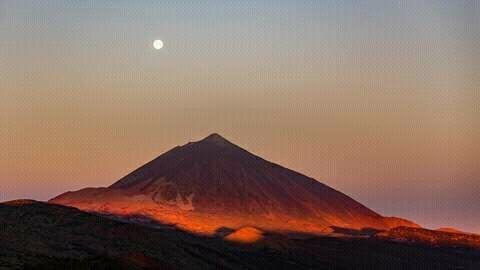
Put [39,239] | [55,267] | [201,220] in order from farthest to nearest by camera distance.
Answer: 1. [201,220]
2. [39,239]
3. [55,267]

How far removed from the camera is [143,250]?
271ft

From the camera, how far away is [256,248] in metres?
110

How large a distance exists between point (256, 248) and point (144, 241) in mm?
27901

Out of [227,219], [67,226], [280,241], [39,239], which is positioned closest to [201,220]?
[227,219]

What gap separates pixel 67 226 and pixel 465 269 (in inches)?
2731

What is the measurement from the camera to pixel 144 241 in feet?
283

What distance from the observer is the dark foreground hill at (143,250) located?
208 ft

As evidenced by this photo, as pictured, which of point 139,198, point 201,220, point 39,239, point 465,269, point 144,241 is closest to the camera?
point 39,239

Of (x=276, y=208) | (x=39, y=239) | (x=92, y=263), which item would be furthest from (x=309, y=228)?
(x=92, y=263)

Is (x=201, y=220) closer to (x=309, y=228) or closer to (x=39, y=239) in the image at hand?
(x=309, y=228)

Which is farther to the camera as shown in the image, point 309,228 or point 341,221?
point 341,221

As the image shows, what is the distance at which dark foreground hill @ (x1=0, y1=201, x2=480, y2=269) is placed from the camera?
63.4 metres

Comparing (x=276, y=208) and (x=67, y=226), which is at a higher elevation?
(x=276, y=208)

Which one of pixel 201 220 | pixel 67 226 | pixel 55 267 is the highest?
pixel 201 220
